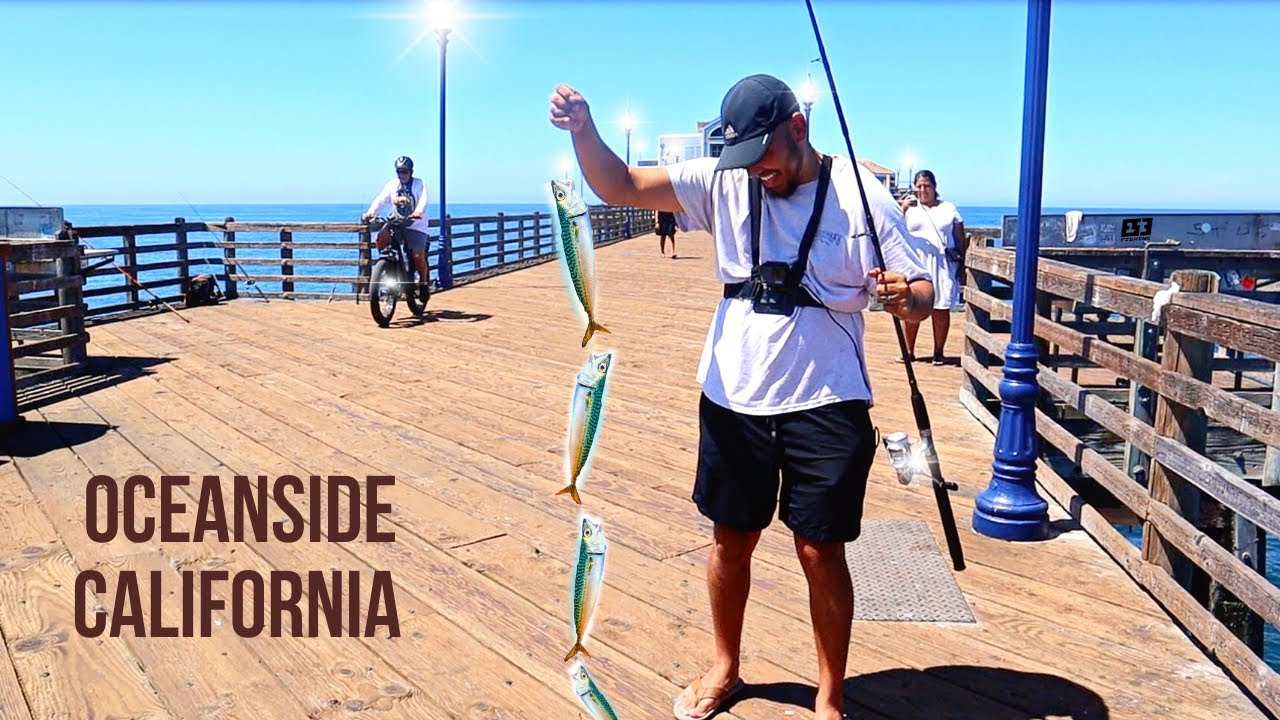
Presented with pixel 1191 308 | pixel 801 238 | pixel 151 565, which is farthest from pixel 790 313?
pixel 151 565

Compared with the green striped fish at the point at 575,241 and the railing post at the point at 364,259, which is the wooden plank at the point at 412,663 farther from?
the railing post at the point at 364,259

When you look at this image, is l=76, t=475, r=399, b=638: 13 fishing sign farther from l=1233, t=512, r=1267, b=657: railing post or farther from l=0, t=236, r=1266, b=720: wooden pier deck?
l=1233, t=512, r=1267, b=657: railing post

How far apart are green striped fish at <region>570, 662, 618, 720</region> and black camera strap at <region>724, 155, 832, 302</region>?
41.5 inches

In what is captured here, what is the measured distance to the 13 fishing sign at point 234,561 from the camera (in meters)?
3.52

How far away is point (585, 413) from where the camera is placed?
1927 mm

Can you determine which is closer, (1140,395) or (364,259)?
(1140,395)

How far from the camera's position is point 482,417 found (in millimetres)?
6656

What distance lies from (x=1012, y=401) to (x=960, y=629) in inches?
49.6

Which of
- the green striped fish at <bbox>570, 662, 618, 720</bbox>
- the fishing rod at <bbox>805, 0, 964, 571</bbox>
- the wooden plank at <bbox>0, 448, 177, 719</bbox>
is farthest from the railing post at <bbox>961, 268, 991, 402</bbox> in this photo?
the wooden plank at <bbox>0, 448, 177, 719</bbox>

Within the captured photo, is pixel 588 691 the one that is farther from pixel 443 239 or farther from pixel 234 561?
pixel 443 239

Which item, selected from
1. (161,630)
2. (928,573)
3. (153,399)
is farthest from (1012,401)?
(153,399)

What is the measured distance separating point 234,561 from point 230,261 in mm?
10961

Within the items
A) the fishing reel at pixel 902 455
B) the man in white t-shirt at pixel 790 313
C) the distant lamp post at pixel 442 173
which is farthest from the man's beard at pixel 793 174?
the distant lamp post at pixel 442 173

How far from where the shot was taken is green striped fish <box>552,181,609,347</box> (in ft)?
5.88
